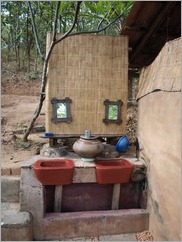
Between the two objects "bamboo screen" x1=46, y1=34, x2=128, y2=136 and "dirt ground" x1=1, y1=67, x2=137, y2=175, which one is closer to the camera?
"bamboo screen" x1=46, y1=34, x2=128, y2=136

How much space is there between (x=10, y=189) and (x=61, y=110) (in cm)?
145

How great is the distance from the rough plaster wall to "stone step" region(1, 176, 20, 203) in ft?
6.36

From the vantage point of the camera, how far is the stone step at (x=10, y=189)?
3330mm

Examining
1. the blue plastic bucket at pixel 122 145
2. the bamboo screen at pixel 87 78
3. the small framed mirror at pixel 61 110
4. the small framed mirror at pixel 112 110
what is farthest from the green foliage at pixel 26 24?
the blue plastic bucket at pixel 122 145

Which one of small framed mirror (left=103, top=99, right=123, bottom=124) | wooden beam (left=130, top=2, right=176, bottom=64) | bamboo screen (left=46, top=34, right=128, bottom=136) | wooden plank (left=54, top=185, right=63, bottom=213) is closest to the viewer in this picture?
wooden beam (left=130, top=2, right=176, bottom=64)

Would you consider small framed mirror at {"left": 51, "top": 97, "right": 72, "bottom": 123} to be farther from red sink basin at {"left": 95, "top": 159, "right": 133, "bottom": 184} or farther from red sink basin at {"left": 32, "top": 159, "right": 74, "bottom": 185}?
red sink basin at {"left": 95, "top": 159, "right": 133, "bottom": 184}

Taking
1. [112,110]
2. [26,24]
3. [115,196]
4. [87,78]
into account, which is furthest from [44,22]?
[115,196]

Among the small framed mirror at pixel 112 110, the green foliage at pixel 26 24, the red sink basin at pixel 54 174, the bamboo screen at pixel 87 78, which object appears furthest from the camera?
the green foliage at pixel 26 24

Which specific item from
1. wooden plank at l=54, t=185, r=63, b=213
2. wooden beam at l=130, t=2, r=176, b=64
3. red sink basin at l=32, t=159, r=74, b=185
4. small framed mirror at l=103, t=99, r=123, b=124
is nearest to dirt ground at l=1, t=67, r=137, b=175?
red sink basin at l=32, t=159, r=74, b=185

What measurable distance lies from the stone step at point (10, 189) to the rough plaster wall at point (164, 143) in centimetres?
194

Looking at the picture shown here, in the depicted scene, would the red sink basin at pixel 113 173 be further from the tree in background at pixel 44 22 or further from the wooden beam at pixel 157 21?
the wooden beam at pixel 157 21

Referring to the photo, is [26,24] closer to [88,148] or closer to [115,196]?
[88,148]

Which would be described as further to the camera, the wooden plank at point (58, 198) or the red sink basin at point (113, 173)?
the wooden plank at point (58, 198)

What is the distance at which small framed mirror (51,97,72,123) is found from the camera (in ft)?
12.5
